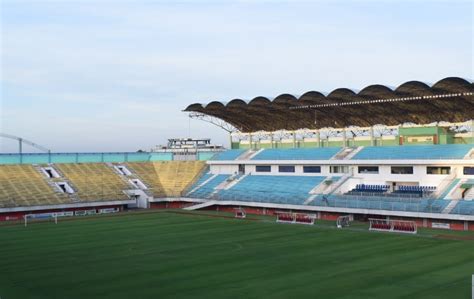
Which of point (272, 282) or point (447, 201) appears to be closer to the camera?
point (272, 282)

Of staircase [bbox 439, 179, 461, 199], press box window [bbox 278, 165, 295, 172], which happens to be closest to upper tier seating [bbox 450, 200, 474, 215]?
staircase [bbox 439, 179, 461, 199]

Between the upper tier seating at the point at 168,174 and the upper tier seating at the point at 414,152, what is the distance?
22209 millimetres

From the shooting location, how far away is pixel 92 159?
2815 inches

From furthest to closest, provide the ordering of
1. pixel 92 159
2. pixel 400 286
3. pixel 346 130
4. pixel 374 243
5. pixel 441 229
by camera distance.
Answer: pixel 92 159
pixel 346 130
pixel 441 229
pixel 374 243
pixel 400 286

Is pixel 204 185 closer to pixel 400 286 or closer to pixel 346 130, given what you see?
pixel 346 130

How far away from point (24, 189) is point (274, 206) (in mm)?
26032

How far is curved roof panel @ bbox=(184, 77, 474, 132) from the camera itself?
49500 millimetres

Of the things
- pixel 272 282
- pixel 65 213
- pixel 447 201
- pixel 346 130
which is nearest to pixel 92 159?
pixel 65 213

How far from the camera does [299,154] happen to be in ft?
208

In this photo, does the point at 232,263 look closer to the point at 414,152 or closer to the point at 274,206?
the point at 274,206

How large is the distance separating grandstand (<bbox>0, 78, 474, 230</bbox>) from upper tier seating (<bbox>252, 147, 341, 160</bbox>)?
9.6 inches

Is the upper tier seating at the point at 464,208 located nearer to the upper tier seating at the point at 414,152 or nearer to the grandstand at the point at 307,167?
the grandstand at the point at 307,167

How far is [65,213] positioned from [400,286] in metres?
42.5

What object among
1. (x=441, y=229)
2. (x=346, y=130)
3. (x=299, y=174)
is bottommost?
(x=441, y=229)
